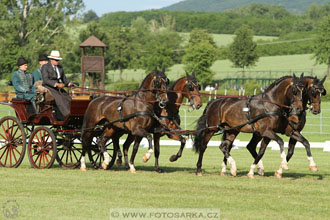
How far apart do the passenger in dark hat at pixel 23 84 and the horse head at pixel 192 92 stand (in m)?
3.41

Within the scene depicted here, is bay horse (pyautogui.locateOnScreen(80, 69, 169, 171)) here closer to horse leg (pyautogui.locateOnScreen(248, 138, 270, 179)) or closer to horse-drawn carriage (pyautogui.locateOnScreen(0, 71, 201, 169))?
horse-drawn carriage (pyautogui.locateOnScreen(0, 71, 201, 169))

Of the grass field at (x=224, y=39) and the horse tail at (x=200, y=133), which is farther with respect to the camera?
the grass field at (x=224, y=39)

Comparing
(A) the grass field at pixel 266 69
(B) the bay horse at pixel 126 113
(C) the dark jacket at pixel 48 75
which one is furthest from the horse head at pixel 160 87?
(A) the grass field at pixel 266 69

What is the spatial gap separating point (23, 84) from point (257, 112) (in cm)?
534

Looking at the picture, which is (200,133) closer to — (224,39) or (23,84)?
(23,84)

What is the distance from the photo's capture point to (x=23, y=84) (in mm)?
14469

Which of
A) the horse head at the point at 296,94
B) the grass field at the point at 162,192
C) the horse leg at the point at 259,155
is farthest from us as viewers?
the horse leg at the point at 259,155

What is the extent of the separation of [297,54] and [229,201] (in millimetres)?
104011

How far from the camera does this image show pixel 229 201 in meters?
9.63

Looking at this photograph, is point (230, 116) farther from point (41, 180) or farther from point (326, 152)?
point (326, 152)

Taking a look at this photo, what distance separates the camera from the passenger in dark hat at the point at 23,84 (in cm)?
1437

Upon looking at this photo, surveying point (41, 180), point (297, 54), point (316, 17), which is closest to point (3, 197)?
point (41, 180)

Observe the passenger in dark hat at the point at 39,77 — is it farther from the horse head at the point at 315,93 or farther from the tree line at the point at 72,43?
the tree line at the point at 72,43

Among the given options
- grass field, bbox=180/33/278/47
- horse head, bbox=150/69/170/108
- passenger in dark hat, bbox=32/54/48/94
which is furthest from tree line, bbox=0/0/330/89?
horse head, bbox=150/69/170/108
